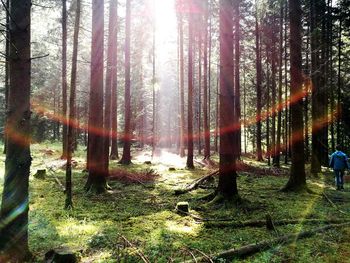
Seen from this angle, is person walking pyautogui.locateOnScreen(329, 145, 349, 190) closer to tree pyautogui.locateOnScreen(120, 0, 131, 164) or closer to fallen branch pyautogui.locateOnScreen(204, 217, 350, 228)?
fallen branch pyautogui.locateOnScreen(204, 217, 350, 228)

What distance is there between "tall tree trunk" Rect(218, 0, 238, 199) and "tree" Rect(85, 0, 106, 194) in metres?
4.53

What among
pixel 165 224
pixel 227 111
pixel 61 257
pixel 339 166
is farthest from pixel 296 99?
pixel 61 257

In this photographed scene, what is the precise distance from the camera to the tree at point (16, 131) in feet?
17.9

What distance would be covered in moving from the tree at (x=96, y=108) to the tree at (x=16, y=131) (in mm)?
6506

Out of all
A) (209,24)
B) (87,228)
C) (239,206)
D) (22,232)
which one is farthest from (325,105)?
(22,232)

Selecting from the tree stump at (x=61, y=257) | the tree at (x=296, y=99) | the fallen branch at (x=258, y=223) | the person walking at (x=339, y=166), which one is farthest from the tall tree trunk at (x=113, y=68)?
the tree stump at (x=61, y=257)

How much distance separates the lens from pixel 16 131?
17.9 feet

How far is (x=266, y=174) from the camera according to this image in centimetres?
1947

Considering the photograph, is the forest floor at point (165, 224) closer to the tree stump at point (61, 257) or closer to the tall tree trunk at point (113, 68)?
the tree stump at point (61, 257)

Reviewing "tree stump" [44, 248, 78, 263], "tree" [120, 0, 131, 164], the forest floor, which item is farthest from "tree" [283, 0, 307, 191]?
"tree" [120, 0, 131, 164]

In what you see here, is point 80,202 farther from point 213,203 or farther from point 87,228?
point 213,203

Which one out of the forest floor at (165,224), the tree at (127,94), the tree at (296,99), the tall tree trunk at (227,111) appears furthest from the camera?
the tree at (127,94)

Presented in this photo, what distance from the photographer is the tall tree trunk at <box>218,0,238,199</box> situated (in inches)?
411

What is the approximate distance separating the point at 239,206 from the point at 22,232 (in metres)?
6.27
